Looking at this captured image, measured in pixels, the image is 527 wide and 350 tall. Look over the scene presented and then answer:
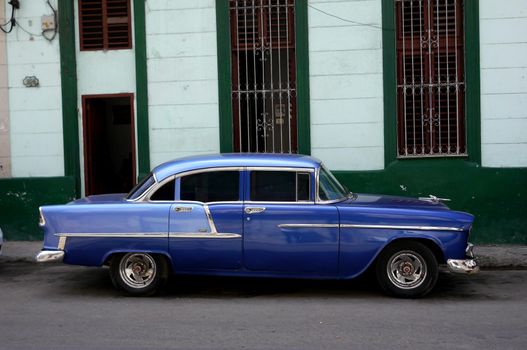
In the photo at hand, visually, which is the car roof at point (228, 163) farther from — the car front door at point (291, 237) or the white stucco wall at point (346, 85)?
the white stucco wall at point (346, 85)

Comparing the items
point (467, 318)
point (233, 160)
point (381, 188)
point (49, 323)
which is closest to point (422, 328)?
point (467, 318)

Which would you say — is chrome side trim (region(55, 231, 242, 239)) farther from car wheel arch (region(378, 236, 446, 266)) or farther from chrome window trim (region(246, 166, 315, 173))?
car wheel arch (region(378, 236, 446, 266))

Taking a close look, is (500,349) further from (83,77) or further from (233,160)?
(83,77)

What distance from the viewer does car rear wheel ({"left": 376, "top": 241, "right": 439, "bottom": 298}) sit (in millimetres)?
7691

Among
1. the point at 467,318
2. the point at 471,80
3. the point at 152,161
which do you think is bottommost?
the point at 467,318

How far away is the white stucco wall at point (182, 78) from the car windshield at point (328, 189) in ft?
12.3

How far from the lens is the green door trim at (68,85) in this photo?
11.8 metres

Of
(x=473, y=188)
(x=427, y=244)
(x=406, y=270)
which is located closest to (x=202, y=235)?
(x=406, y=270)

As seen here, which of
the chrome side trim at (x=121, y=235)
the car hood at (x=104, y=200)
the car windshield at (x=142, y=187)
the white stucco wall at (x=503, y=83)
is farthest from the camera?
the white stucco wall at (x=503, y=83)

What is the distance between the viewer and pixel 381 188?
11.1 m

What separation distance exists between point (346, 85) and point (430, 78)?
1283mm

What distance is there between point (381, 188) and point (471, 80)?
83.1 inches

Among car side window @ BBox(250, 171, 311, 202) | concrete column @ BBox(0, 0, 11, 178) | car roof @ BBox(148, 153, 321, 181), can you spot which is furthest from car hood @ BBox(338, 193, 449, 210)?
concrete column @ BBox(0, 0, 11, 178)

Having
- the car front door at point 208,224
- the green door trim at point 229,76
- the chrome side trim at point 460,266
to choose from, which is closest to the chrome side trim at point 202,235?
the car front door at point 208,224
